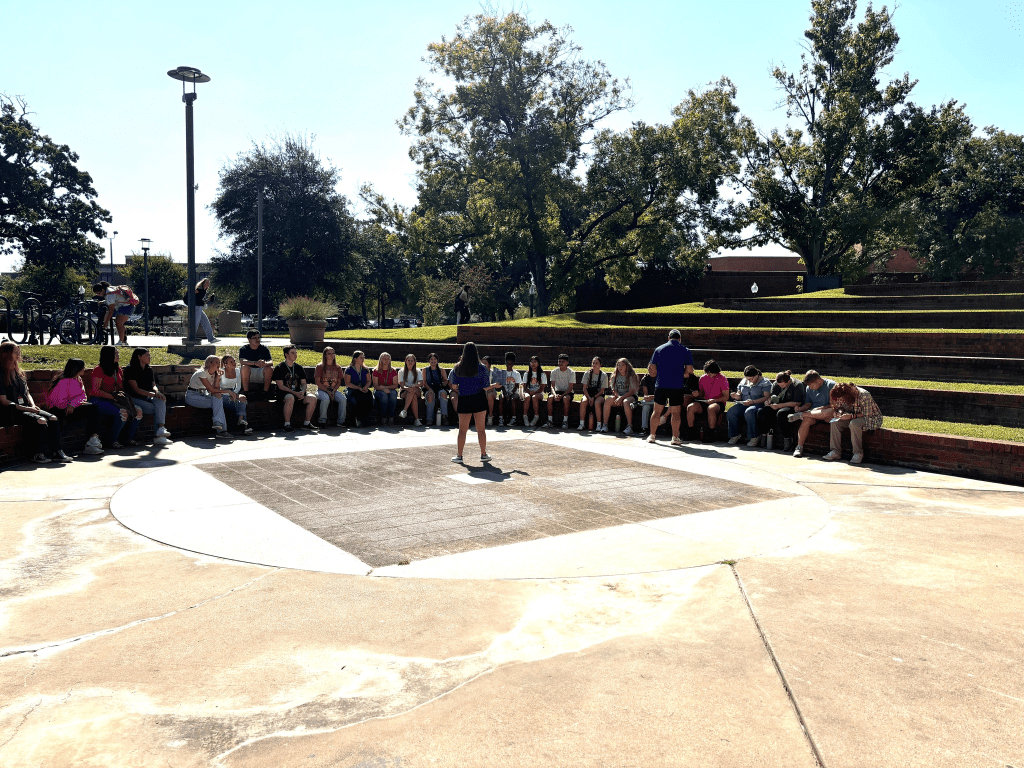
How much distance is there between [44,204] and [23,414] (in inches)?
1558

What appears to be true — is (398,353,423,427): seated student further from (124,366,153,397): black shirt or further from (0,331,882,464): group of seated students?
(124,366,153,397): black shirt

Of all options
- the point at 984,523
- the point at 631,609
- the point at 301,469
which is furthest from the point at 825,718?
the point at 301,469

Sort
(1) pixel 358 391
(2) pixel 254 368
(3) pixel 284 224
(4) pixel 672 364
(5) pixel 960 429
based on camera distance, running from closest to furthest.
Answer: (5) pixel 960 429
(4) pixel 672 364
(2) pixel 254 368
(1) pixel 358 391
(3) pixel 284 224

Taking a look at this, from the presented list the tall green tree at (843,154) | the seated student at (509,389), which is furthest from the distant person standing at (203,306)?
the tall green tree at (843,154)

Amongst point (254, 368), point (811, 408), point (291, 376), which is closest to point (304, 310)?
point (254, 368)

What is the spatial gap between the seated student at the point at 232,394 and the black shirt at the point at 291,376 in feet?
2.47

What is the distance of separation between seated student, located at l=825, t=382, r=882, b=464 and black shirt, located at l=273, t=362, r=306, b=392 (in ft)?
26.9

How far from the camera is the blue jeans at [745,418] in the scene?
37.0 ft

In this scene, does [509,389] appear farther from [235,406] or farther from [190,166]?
[190,166]

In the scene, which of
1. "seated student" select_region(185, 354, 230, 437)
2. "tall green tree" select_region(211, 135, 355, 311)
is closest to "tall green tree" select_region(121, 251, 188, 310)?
"tall green tree" select_region(211, 135, 355, 311)

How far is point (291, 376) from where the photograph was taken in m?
12.7

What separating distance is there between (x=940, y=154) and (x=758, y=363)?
2242 centimetres

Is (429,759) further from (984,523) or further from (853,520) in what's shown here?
(984,523)

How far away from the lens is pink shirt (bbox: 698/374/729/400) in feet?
38.8
